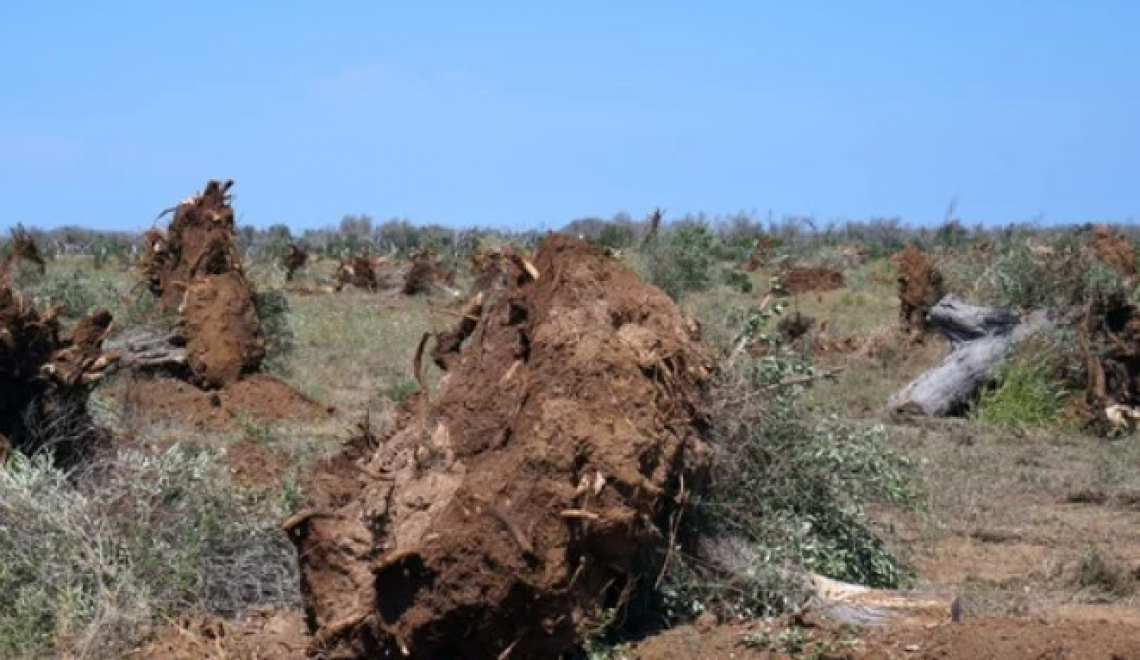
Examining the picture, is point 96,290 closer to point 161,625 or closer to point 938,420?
point 938,420

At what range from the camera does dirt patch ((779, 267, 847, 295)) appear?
26734mm

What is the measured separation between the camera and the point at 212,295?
14141mm

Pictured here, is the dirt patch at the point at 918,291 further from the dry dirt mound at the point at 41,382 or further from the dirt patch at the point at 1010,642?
the dirt patch at the point at 1010,642

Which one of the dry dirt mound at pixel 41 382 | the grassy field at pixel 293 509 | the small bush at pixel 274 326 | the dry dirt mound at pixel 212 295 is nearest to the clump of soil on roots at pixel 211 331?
the dry dirt mound at pixel 212 295

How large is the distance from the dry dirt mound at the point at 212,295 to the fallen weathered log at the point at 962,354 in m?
5.15

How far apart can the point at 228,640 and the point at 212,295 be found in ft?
25.5

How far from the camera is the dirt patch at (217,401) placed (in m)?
13.1

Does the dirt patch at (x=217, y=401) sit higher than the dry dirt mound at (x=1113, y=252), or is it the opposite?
the dry dirt mound at (x=1113, y=252)

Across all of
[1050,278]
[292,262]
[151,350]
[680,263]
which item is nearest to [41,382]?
[151,350]

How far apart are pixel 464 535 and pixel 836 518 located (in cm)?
225

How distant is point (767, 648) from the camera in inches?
252

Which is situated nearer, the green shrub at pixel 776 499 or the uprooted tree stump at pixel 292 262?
the green shrub at pixel 776 499

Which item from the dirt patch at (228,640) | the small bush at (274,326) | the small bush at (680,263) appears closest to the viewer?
the dirt patch at (228,640)

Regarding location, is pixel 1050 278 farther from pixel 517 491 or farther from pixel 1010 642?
pixel 517 491
